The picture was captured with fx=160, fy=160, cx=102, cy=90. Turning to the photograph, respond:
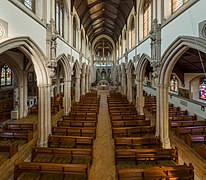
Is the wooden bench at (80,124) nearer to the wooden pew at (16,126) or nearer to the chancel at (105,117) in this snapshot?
the chancel at (105,117)

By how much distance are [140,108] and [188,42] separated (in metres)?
9.00

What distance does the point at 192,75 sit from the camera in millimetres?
13422

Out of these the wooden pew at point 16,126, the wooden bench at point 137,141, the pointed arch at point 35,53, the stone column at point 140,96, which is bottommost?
the wooden bench at point 137,141

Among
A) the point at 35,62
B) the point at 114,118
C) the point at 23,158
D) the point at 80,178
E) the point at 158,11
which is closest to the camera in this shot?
the point at 80,178

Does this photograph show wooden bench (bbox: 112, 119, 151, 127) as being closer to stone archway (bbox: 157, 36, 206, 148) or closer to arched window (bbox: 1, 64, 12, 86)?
stone archway (bbox: 157, 36, 206, 148)

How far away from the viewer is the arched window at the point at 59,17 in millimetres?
12078

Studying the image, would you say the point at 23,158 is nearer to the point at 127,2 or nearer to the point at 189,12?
the point at 189,12

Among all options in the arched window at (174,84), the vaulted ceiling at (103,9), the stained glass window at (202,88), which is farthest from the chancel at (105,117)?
the vaulted ceiling at (103,9)

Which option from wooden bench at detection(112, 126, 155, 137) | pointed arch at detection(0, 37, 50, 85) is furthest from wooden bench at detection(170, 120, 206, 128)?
pointed arch at detection(0, 37, 50, 85)

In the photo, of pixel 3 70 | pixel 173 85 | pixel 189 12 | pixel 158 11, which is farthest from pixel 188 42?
pixel 3 70

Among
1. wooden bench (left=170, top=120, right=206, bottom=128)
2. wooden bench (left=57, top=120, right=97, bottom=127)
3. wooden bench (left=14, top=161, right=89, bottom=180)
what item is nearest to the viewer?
wooden bench (left=14, top=161, right=89, bottom=180)

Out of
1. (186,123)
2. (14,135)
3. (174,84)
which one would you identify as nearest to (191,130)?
(186,123)

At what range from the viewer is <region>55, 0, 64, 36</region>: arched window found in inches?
476

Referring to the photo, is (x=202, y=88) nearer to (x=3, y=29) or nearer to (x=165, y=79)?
(x=165, y=79)
